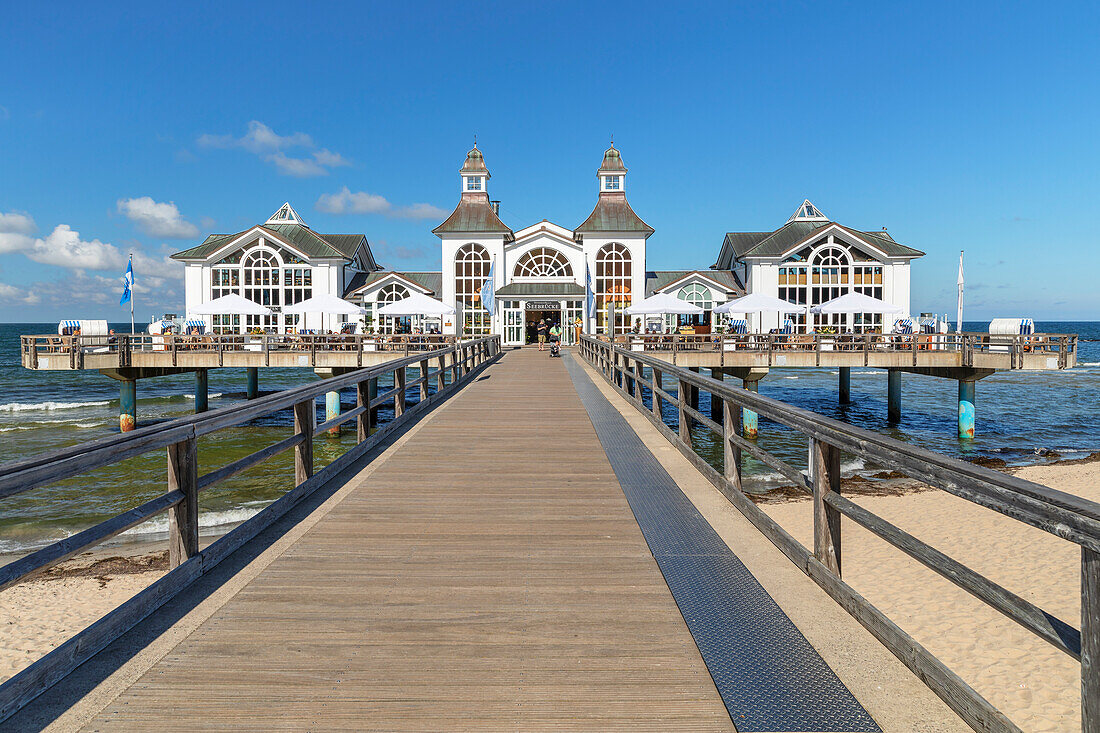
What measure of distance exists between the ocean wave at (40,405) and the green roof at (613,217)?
1179 inches

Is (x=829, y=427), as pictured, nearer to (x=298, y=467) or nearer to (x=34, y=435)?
(x=298, y=467)

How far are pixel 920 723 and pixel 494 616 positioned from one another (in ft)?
6.03

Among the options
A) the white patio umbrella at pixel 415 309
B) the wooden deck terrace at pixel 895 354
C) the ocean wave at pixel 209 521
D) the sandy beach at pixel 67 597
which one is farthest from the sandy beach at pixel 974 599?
the white patio umbrella at pixel 415 309

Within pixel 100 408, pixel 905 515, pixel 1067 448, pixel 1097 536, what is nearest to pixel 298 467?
pixel 1097 536

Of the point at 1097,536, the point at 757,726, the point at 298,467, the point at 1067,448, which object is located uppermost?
the point at 1097,536

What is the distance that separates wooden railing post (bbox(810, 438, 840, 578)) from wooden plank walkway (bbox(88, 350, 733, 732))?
908 mm

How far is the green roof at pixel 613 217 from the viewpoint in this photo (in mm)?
42375

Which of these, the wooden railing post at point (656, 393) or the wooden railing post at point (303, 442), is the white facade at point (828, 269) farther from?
the wooden railing post at point (303, 442)

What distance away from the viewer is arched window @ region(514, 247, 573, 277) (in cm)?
4244

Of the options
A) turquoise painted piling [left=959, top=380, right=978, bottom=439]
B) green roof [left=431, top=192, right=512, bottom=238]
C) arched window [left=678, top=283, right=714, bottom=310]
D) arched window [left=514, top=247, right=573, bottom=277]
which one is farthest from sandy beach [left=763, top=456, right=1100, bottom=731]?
green roof [left=431, top=192, right=512, bottom=238]

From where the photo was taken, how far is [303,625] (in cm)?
324

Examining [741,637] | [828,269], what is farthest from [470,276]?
[741,637]

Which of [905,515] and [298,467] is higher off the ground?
[298,467]

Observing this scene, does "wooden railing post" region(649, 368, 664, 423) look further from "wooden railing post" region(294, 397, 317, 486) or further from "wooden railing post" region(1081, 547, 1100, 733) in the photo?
"wooden railing post" region(1081, 547, 1100, 733)
